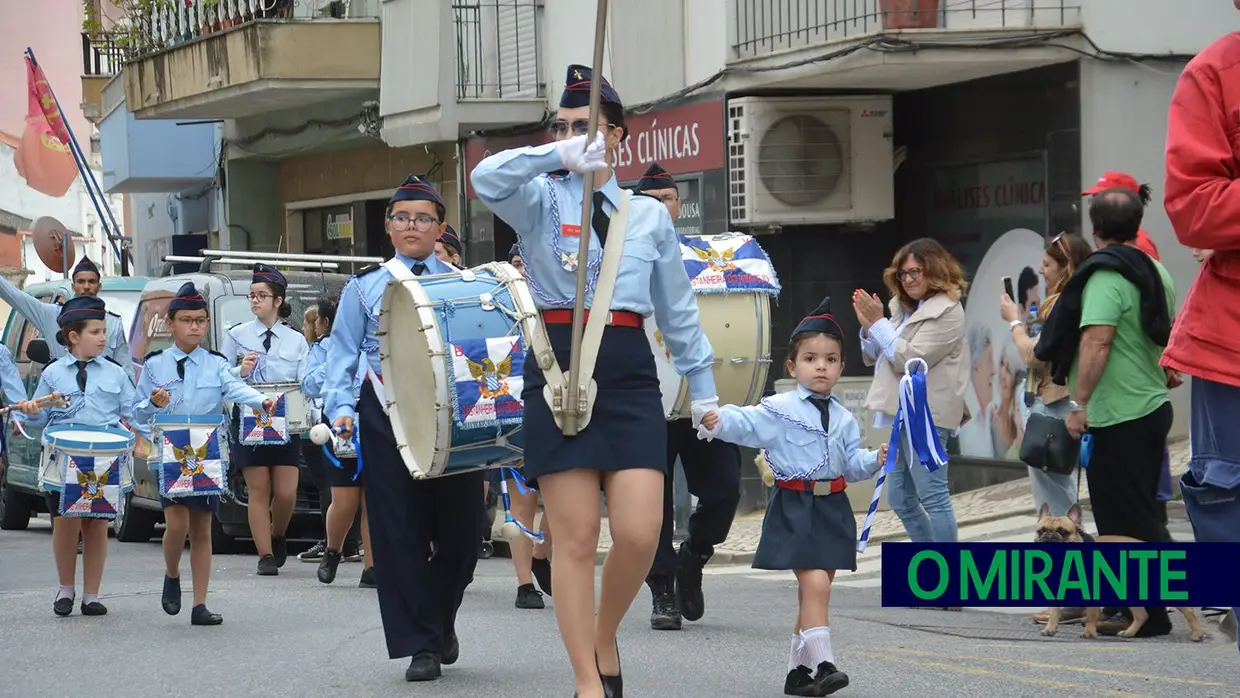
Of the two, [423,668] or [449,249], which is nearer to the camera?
[423,668]

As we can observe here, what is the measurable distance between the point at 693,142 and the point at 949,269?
7.59 metres

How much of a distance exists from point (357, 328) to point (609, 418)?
2.12 m

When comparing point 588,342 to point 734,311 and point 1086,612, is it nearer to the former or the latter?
point 734,311

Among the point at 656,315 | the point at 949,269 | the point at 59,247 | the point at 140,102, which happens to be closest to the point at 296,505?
the point at 949,269

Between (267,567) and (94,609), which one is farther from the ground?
(94,609)

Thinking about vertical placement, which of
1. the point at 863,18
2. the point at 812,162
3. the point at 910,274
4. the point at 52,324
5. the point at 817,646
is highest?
the point at 863,18

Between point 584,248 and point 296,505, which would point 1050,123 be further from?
point 584,248

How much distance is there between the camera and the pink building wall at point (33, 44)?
39.9 metres

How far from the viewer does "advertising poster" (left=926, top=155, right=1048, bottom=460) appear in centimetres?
1508

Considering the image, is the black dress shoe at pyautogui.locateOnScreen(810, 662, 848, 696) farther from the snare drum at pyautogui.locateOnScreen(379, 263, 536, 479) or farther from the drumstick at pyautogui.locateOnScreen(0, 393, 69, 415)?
the drumstick at pyautogui.locateOnScreen(0, 393, 69, 415)

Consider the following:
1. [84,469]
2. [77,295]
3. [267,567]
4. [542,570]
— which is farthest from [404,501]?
[77,295]

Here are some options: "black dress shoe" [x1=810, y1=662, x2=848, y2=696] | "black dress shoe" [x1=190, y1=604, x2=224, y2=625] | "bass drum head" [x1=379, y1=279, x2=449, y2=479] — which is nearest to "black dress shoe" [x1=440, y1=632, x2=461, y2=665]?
"bass drum head" [x1=379, y1=279, x2=449, y2=479]

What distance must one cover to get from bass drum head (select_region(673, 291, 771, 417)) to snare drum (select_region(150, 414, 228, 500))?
247 centimetres

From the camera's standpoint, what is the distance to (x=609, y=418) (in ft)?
20.1
